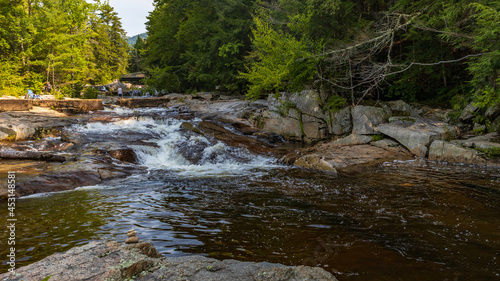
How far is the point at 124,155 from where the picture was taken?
10.7 meters

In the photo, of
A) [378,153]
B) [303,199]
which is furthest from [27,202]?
[378,153]

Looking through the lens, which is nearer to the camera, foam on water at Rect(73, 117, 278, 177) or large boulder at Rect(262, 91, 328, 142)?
foam on water at Rect(73, 117, 278, 177)

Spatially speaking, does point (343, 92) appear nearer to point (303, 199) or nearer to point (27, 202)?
point (303, 199)

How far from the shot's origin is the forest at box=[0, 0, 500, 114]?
34.2ft

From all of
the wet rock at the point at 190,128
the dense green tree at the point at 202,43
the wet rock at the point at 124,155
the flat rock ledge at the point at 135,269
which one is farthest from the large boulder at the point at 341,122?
the flat rock ledge at the point at 135,269

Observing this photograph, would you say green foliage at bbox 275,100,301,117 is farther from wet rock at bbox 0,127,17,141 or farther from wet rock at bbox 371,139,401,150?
wet rock at bbox 0,127,17,141

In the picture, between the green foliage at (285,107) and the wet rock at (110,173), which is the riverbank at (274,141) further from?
the green foliage at (285,107)

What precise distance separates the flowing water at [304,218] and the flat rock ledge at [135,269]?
38.8 inches

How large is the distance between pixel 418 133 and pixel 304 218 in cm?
824

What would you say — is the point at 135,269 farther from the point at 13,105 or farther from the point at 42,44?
the point at 42,44

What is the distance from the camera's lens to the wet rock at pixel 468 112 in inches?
464

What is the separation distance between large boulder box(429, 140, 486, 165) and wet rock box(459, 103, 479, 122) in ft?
A: 8.99

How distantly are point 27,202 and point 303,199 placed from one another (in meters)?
6.22

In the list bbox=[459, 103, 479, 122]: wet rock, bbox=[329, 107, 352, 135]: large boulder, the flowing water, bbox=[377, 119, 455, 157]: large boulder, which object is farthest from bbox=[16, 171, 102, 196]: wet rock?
bbox=[459, 103, 479, 122]: wet rock
